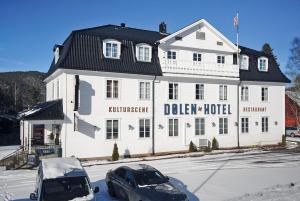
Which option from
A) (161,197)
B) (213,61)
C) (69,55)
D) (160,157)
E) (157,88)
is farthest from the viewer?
(213,61)

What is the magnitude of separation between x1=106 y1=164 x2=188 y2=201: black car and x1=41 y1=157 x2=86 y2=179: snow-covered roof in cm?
211

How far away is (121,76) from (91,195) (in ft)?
51.5

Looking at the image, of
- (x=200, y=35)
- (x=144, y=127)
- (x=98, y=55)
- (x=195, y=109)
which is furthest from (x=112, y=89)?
(x=200, y=35)

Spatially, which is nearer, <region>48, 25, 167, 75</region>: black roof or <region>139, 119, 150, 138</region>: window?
<region>48, 25, 167, 75</region>: black roof

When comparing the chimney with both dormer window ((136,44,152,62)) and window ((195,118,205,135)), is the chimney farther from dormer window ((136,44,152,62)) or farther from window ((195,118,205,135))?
window ((195,118,205,135))

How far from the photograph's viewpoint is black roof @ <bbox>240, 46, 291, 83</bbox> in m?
32.0

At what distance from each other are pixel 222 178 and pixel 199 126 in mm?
11338

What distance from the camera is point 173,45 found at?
27984 millimetres

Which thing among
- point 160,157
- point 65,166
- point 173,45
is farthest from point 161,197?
point 173,45

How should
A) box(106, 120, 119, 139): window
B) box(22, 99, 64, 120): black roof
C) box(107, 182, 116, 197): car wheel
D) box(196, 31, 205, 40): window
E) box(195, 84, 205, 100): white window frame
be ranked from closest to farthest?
box(107, 182, 116, 197): car wheel, box(22, 99, 64, 120): black roof, box(106, 120, 119, 139): window, box(195, 84, 205, 100): white window frame, box(196, 31, 205, 40): window

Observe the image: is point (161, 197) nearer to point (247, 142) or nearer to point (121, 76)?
point (121, 76)

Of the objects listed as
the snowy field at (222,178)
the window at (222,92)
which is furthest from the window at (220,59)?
the snowy field at (222,178)

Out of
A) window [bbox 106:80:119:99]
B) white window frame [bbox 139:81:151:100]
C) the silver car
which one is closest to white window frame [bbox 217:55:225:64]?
white window frame [bbox 139:81:151:100]

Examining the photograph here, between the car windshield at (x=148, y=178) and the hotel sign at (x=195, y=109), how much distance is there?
47.2 ft
